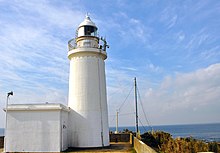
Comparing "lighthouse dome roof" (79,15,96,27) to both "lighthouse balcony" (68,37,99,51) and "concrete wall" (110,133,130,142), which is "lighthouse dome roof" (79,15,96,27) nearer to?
"lighthouse balcony" (68,37,99,51)

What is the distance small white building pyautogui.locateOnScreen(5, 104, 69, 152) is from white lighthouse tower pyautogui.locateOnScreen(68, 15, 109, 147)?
2400mm

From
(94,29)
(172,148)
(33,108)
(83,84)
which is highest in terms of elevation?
(94,29)

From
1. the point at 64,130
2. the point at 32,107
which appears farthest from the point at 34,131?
the point at 64,130

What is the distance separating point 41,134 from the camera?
15516mm

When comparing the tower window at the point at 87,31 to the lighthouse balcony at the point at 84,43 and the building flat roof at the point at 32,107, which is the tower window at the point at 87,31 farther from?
the building flat roof at the point at 32,107

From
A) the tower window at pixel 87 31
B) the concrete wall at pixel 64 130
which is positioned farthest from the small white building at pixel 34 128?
the tower window at pixel 87 31

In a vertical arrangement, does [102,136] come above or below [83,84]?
Answer: below

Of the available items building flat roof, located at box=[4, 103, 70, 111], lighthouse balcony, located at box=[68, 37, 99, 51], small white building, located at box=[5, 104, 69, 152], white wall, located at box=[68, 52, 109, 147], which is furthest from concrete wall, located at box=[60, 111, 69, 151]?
lighthouse balcony, located at box=[68, 37, 99, 51]

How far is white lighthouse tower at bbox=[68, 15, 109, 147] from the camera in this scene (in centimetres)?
1791

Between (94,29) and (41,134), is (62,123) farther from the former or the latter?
(94,29)

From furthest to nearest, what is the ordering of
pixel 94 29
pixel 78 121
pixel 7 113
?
pixel 94 29 < pixel 78 121 < pixel 7 113

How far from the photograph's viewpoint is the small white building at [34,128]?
15375 mm

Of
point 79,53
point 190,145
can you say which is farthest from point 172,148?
point 79,53

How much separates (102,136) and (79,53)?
6.27 meters
